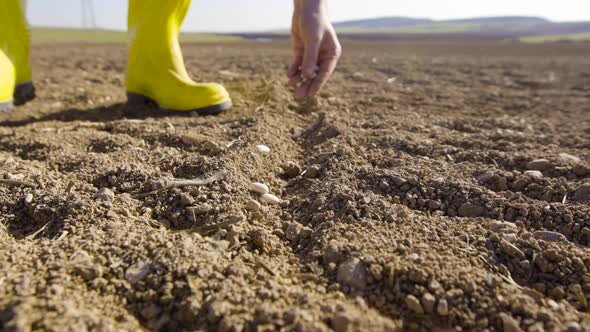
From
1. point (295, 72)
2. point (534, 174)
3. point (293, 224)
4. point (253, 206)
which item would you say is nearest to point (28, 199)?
point (253, 206)

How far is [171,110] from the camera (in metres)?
2.18

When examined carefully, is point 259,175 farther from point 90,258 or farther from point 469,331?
point 469,331

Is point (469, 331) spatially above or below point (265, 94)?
below

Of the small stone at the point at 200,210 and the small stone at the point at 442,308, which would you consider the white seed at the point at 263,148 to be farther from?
the small stone at the point at 442,308

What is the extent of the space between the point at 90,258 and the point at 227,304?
307 millimetres

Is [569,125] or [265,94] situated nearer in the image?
[569,125]

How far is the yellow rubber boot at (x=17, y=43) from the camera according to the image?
7.76ft

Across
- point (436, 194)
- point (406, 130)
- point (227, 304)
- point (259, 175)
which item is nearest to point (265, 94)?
point (406, 130)

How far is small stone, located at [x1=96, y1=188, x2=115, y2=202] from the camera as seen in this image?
1.12 meters

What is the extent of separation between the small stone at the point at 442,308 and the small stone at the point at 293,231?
14.6 inches

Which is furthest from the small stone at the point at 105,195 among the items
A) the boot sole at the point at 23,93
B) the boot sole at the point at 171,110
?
the boot sole at the point at 23,93

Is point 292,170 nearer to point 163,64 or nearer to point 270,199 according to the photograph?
point 270,199

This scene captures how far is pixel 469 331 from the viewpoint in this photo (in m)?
0.78

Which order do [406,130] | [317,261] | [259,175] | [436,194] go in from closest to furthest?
[317,261] < [436,194] < [259,175] < [406,130]
